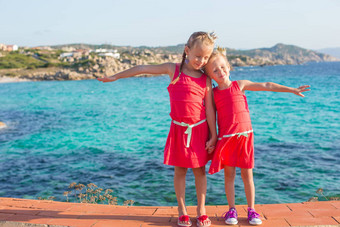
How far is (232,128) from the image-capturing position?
282 cm

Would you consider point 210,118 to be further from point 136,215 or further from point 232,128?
point 136,215

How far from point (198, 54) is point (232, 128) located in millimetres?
687

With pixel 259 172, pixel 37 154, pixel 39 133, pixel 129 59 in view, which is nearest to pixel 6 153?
pixel 37 154

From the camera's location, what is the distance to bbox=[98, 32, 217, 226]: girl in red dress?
109 inches

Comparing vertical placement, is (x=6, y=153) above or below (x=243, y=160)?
below

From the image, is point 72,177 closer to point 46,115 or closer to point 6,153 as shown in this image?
point 6,153

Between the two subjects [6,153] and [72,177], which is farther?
[6,153]

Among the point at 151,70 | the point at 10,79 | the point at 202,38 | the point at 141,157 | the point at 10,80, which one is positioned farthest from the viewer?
the point at 10,79

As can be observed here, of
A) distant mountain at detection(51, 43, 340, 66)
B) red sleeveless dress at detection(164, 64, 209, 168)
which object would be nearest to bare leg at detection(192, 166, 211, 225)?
red sleeveless dress at detection(164, 64, 209, 168)

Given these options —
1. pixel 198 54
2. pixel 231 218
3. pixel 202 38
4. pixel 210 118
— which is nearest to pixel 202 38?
pixel 202 38

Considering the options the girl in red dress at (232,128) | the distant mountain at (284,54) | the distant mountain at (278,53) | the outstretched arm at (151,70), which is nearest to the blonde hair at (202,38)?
the girl in red dress at (232,128)

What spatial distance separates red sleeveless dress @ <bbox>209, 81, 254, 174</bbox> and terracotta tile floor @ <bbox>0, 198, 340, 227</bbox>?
1.75 ft

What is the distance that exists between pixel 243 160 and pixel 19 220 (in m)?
2.05

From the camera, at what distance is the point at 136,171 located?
7445mm
